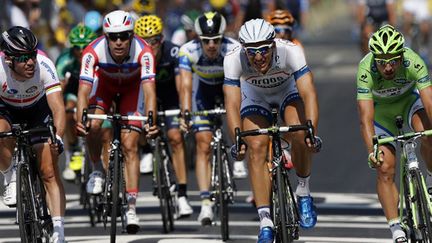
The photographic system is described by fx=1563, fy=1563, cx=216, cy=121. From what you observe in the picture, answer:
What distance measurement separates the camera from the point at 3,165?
12.7 meters

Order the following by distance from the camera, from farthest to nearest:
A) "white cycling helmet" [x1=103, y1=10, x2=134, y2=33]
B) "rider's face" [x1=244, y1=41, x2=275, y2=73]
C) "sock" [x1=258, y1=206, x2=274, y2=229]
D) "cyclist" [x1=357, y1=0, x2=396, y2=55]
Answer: "cyclist" [x1=357, y1=0, x2=396, y2=55]
"white cycling helmet" [x1=103, y1=10, x2=134, y2=33]
"sock" [x1=258, y1=206, x2=274, y2=229]
"rider's face" [x1=244, y1=41, x2=275, y2=73]

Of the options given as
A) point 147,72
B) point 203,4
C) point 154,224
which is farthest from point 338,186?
point 203,4

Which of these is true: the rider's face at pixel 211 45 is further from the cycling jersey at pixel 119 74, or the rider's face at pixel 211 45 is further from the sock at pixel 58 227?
the sock at pixel 58 227

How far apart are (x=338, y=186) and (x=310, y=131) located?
6.43m

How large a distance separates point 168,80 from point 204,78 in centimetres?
47

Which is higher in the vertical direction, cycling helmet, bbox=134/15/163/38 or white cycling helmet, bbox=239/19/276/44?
cycling helmet, bbox=134/15/163/38

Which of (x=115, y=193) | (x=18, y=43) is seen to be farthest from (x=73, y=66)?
(x=18, y=43)

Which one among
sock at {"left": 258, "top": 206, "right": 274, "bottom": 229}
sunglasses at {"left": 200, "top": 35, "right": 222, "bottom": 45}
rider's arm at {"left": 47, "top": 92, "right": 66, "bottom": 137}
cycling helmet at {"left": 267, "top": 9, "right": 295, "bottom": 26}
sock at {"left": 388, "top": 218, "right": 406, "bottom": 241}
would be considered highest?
cycling helmet at {"left": 267, "top": 9, "right": 295, "bottom": 26}

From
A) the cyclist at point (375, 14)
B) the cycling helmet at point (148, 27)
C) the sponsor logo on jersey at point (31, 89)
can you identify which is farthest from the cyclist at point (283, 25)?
the cyclist at point (375, 14)

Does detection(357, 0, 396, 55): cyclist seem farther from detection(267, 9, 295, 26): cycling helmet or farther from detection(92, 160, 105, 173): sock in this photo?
detection(92, 160, 105, 173): sock

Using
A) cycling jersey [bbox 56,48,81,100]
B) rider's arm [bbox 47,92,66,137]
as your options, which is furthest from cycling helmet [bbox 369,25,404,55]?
cycling jersey [bbox 56,48,81,100]

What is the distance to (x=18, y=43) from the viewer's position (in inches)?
480

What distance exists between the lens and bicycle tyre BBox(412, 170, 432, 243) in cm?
1124

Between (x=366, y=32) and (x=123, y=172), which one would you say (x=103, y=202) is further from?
(x=366, y=32)
